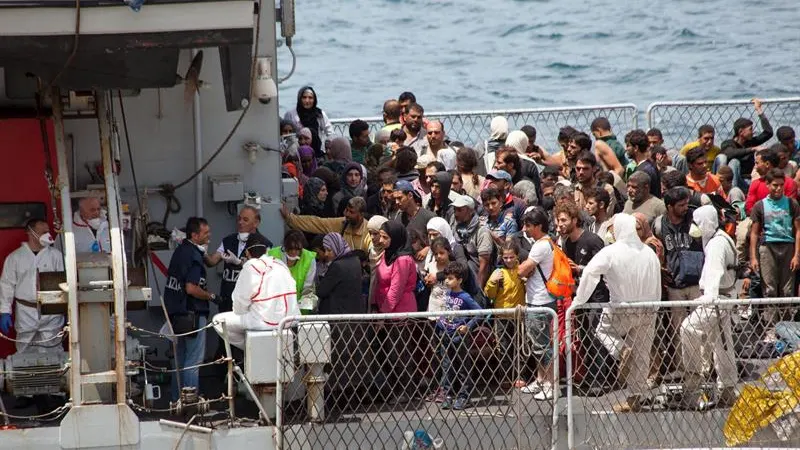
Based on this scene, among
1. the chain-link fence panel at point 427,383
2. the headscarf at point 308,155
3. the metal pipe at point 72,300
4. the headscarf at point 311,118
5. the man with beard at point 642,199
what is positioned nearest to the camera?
the metal pipe at point 72,300

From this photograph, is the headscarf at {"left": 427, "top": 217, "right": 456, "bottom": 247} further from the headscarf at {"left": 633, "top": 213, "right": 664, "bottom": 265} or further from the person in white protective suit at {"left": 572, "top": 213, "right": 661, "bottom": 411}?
the headscarf at {"left": 633, "top": 213, "right": 664, "bottom": 265}

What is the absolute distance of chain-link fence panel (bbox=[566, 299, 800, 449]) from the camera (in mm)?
12141

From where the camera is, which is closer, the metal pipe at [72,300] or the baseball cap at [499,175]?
Answer: the metal pipe at [72,300]

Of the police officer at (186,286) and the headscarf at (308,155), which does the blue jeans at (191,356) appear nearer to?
the police officer at (186,286)

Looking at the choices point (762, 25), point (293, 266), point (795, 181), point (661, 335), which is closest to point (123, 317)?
point (293, 266)

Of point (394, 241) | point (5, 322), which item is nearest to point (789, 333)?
point (394, 241)

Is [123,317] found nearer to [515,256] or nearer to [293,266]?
[293,266]

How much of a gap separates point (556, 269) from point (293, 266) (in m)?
2.03

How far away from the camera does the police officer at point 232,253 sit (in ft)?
43.1

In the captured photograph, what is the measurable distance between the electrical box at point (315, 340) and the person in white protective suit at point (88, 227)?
209 cm

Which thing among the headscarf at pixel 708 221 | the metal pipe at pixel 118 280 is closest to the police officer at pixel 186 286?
the metal pipe at pixel 118 280

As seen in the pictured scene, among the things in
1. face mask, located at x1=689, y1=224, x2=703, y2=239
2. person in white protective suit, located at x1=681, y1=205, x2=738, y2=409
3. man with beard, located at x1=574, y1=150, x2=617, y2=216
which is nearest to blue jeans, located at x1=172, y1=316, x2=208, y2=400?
man with beard, located at x1=574, y1=150, x2=617, y2=216

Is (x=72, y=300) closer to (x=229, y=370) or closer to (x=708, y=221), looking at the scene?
(x=229, y=370)

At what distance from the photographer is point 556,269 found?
12.5 m
